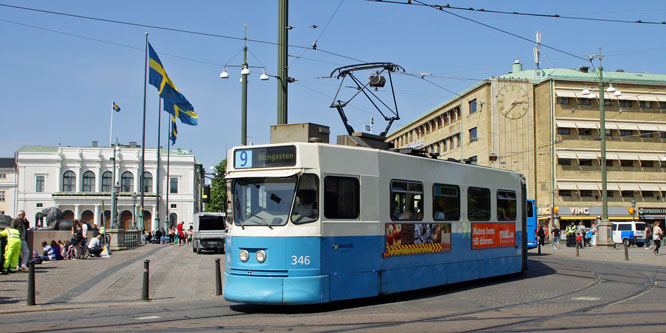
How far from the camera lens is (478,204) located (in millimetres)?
15172

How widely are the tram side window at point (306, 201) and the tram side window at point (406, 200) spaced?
80.4 inches

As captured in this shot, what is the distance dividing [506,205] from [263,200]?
8054 mm

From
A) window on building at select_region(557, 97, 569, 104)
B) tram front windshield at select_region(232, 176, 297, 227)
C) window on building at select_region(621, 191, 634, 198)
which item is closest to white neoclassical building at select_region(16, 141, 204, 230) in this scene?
window on building at select_region(557, 97, 569, 104)

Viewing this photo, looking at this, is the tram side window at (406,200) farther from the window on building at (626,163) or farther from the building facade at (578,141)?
the window on building at (626,163)

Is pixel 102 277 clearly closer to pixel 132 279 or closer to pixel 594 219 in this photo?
pixel 132 279

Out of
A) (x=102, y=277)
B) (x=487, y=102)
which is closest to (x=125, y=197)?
(x=487, y=102)

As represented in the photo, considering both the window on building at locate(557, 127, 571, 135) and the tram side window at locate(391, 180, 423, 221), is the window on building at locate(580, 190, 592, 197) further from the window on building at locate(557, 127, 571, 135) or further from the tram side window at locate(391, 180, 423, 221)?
the tram side window at locate(391, 180, 423, 221)

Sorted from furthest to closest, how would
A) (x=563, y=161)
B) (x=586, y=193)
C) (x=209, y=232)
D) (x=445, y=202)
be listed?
1. (x=586, y=193)
2. (x=563, y=161)
3. (x=209, y=232)
4. (x=445, y=202)

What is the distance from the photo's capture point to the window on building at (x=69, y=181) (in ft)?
313

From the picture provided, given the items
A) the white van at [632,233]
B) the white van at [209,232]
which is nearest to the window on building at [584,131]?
the white van at [632,233]

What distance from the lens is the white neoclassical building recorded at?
3688 inches

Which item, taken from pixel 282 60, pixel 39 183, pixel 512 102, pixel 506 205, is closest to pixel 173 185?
pixel 39 183

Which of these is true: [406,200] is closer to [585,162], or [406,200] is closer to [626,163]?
[585,162]

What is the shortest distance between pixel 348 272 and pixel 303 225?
4.09 feet
